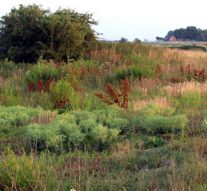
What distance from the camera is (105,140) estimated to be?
8.58m

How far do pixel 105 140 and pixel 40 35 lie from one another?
1697 centimetres

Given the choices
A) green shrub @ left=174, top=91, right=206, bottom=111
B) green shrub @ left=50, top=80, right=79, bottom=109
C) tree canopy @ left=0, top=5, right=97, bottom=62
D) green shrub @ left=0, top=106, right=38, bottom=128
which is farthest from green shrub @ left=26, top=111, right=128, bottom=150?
tree canopy @ left=0, top=5, right=97, bottom=62

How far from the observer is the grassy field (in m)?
5.88

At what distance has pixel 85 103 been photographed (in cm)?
1295

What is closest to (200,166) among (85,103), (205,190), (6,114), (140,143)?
(205,190)

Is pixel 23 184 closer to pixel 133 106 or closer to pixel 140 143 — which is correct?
pixel 140 143

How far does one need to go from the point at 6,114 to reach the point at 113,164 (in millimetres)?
4477

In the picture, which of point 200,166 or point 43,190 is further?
point 200,166

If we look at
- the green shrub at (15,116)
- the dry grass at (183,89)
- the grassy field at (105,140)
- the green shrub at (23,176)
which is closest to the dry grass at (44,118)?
the grassy field at (105,140)

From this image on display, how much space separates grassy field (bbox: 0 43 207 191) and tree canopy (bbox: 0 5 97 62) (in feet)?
21.3

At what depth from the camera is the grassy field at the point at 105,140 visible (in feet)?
19.3

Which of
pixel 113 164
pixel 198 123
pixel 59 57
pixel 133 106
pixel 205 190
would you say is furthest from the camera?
pixel 59 57

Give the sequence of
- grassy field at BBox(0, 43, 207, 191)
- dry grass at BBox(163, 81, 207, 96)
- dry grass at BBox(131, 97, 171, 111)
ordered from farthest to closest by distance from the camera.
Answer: dry grass at BBox(163, 81, 207, 96)
dry grass at BBox(131, 97, 171, 111)
grassy field at BBox(0, 43, 207, 191)

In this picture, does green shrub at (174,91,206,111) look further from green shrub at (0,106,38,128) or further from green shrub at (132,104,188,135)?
green shrub at (0,106,38,128)
